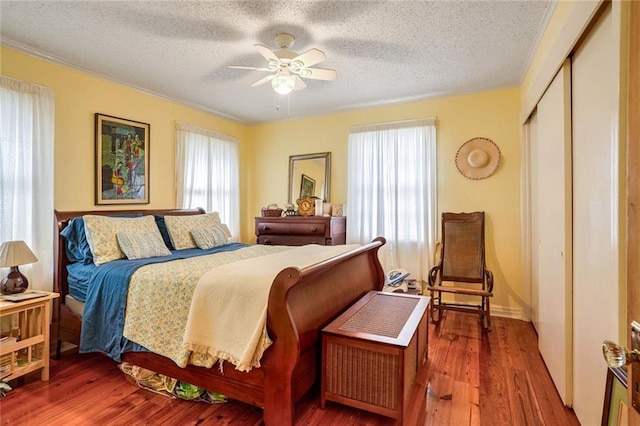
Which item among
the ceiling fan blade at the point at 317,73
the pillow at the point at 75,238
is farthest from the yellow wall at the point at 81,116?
the ceiling fan blade at the point at 317,73

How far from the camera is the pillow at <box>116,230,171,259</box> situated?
268cm

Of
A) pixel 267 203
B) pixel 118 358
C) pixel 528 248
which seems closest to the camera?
pixel 118 358

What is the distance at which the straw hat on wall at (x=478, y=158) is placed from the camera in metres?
3.65

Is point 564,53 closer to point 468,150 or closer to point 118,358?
point 468,150

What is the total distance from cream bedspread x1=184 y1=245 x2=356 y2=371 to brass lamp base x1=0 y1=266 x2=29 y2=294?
1472mm

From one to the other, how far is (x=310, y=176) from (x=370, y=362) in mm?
3267

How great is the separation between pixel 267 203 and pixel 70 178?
8.44ft

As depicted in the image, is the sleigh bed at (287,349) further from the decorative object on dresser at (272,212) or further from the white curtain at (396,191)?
the decorative object on dresser at (272,212)

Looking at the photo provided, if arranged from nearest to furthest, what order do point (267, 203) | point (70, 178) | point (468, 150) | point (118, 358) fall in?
point (118, 358)
point (70, 178)
point (468, 150)
point (267, 203)

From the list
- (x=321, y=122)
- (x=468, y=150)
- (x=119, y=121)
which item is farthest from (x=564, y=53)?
(x=119, y=121)

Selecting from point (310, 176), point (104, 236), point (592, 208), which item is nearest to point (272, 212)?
point (310, 176)

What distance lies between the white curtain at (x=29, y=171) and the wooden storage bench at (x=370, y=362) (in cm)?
251

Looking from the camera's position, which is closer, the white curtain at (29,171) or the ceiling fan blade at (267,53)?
the ceiling fan blade at (267,53)

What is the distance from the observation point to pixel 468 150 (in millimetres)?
3766
